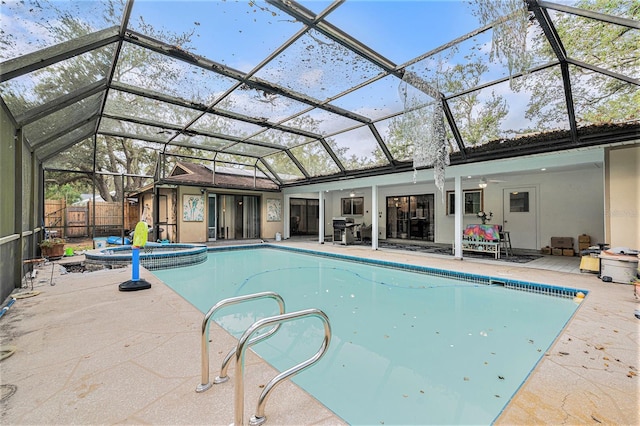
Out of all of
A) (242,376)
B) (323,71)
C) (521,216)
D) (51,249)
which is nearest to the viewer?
(242,376)

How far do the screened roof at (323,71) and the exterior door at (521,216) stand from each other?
3.19 meters

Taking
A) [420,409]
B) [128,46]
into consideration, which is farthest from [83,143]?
[420,409]

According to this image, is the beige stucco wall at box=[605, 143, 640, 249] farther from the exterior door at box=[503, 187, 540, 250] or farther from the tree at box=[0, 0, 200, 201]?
the tree at box=[0, 0, 200, 201]

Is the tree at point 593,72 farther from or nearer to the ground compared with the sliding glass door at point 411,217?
farther from the ground

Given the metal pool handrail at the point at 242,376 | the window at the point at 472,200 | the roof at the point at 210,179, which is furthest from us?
the roof at the point at 210,179

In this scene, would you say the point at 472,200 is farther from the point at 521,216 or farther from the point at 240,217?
the point at 240,217

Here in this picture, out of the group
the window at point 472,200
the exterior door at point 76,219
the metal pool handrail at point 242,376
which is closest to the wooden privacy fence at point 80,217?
the exterior door at point 76,219

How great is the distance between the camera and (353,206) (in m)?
14.9

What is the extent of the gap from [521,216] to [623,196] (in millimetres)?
4109

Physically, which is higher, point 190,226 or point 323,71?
point 323,71

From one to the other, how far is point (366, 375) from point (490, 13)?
4.36 m

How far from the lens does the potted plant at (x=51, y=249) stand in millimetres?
7217

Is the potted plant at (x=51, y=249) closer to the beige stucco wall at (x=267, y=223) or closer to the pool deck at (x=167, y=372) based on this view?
the pool deck at (x=167, y=372)

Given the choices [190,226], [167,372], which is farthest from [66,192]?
[167,372]
